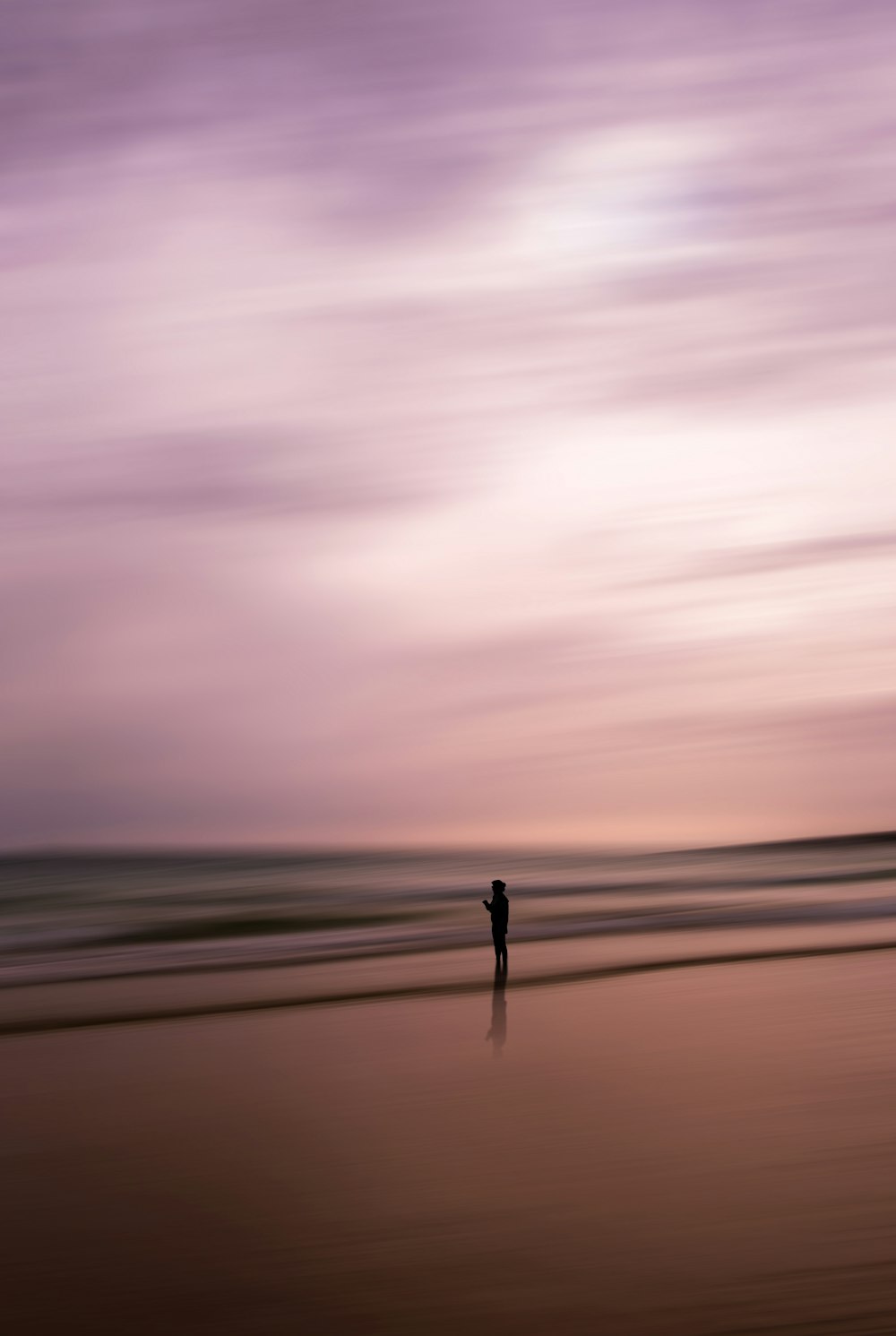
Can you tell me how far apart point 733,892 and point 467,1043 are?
106 ft

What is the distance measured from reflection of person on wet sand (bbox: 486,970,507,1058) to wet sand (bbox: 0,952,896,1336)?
3.3 inches

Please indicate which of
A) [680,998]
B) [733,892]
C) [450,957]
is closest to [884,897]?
[733,892]

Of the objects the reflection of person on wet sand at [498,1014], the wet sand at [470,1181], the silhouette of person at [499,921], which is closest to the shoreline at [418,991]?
the reflection of person on wet sand at [498,1014]

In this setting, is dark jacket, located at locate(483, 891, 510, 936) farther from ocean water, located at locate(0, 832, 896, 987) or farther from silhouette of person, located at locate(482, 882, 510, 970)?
ocean water, located at locate(0, 832, 896, 987)

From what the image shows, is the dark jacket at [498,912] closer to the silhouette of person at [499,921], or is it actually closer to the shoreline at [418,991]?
the silhouette of person at [499,921]

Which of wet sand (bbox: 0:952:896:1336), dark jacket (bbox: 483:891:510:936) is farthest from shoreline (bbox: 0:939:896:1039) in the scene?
wet sand (bbox: 0:952:896:1336)

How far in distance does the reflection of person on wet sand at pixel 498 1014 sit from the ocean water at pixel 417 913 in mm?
3037

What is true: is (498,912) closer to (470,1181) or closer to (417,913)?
(470,1181)

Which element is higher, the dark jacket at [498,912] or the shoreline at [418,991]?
the dark jacket at [498,912]

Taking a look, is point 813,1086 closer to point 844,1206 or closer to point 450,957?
point 844,1206

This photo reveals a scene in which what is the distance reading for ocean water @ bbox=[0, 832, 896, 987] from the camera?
2550cm

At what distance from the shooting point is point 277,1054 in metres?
13.1

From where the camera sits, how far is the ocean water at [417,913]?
83.7ft

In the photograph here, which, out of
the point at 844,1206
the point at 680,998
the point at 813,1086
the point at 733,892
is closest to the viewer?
the point at 844,1206
